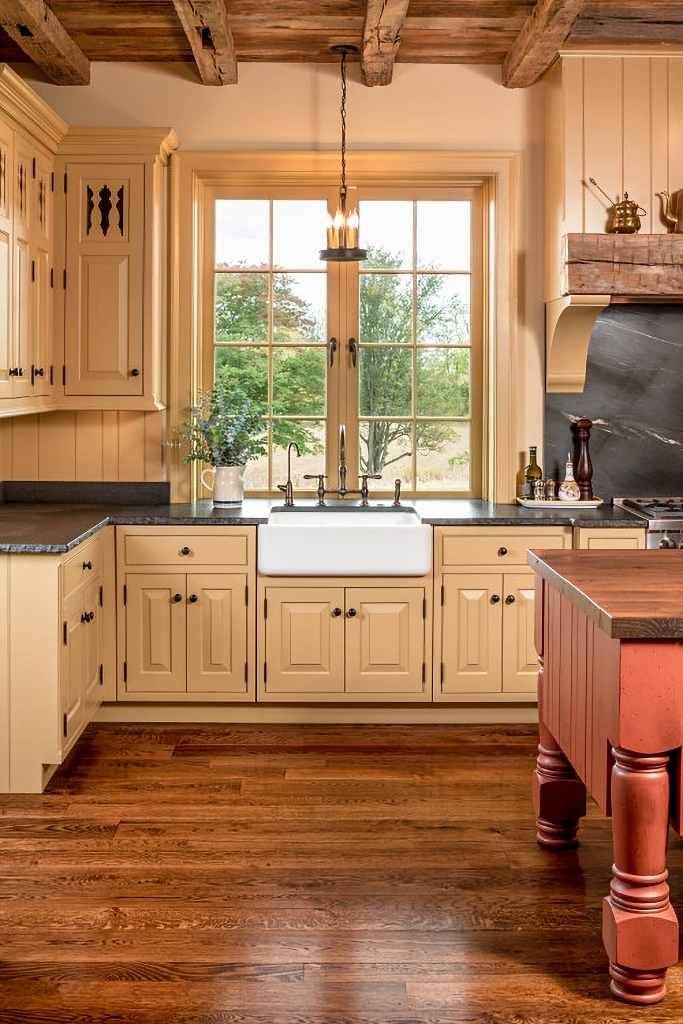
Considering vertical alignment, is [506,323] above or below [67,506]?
above

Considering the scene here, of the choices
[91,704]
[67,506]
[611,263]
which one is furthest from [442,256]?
[91,704]

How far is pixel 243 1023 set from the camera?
233 centimetres

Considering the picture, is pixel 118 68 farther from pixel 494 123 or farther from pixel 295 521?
pixel 295 521

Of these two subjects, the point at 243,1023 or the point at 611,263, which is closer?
the point at 243,1023

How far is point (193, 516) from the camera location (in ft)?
14.6

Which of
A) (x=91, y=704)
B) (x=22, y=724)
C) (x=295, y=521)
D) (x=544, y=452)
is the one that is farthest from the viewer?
(x=544, y=452)

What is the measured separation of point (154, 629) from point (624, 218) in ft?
8.41

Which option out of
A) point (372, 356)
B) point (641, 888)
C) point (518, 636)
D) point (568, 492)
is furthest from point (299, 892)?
point (372, 356)

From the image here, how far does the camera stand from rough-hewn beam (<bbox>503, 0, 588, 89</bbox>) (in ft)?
13.1

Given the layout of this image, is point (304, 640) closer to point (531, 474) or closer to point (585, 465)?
point (531, 474)

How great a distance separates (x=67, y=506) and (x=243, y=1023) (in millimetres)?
2963

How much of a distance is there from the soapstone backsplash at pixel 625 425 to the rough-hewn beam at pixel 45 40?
100 inches

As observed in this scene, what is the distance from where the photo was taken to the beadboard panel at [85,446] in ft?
16.4

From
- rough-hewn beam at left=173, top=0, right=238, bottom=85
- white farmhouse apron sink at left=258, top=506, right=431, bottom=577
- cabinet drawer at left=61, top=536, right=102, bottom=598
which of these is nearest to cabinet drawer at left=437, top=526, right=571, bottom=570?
white farmhouse apron sink at left=258, top=506, right=431, bottom=577
